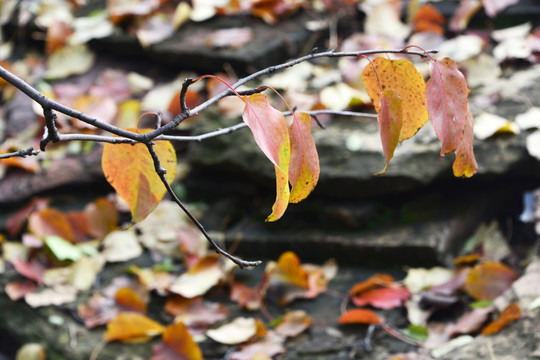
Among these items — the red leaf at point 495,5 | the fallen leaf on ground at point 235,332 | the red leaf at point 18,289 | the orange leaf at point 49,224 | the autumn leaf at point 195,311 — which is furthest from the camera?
the red leaf at point 495,5

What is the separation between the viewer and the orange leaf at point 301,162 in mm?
759

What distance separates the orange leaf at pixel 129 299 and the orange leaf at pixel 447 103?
3.50 feet

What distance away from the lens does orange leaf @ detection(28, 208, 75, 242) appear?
5.79 ft

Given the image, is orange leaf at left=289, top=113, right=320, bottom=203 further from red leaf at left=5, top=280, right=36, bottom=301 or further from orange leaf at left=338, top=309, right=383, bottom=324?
red leaf at left=5, top=280, right=36, bottom=301

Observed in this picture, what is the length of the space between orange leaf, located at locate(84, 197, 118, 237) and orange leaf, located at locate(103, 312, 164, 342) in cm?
47

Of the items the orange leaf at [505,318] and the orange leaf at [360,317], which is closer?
the orange leaf at [505,318]

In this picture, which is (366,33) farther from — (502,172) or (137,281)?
(137,281)

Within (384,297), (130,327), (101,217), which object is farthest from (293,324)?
(101,217)

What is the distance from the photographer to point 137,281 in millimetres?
1685

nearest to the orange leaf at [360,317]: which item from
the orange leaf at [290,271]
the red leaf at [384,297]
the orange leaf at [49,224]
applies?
the red leaf at [384,297]

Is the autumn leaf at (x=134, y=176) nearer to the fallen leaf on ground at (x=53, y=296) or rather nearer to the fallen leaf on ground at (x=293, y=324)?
the fallen leaf on ground at (x=293, y=324)

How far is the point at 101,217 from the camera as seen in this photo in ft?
6.17

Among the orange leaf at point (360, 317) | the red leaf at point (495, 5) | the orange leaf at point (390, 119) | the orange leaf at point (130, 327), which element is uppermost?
the red leaf at point (495, 5)

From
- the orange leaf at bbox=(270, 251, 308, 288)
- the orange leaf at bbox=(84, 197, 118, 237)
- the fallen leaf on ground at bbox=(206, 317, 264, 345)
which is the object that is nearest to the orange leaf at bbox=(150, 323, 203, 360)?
the fallen leaf on ground at bbox=(206, 317, 264, 345)
